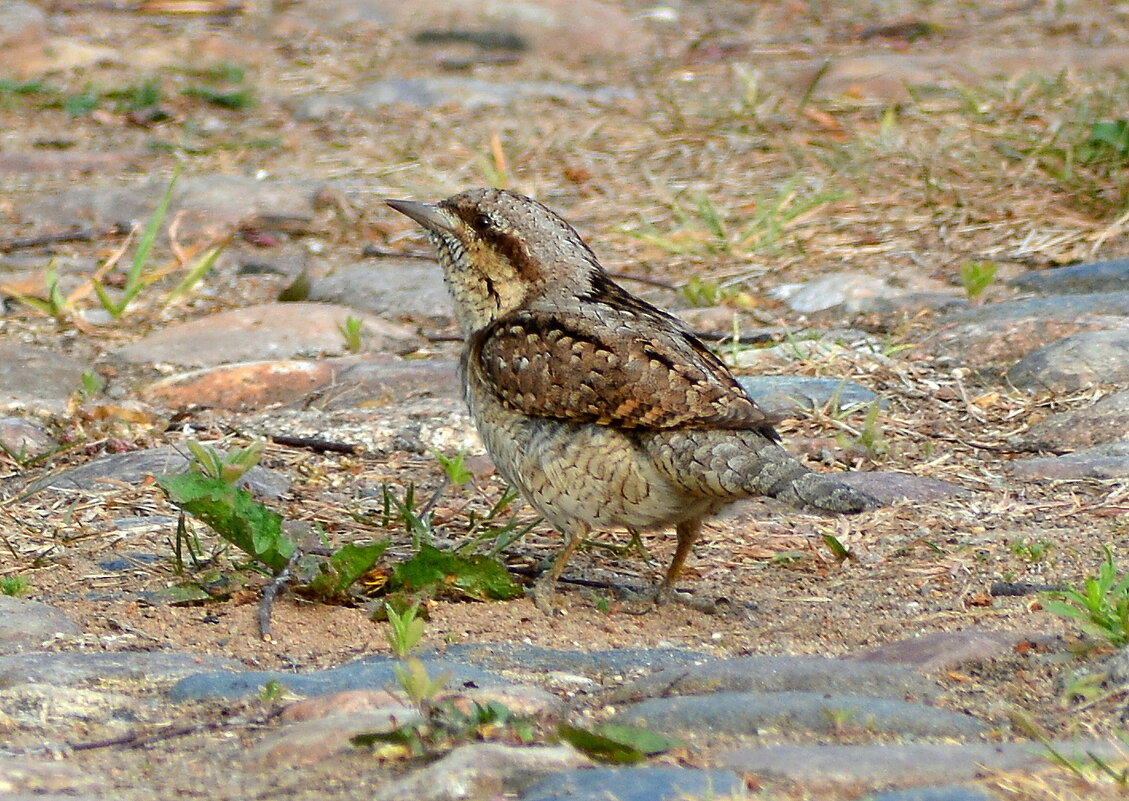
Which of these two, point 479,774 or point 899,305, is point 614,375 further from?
point 899,305

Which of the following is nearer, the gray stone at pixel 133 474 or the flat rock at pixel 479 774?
the flat rock at pixel 479 774

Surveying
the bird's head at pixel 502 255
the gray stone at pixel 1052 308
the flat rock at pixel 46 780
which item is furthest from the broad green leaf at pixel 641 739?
the gray stone at pixel 1052 308

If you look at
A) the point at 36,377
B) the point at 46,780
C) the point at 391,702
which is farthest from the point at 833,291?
the point at 46,780

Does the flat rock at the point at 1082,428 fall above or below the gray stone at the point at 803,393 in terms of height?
above

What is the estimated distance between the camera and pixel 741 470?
3.54m

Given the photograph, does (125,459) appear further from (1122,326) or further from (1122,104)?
(1122,104)

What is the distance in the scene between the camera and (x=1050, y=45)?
10820 mm

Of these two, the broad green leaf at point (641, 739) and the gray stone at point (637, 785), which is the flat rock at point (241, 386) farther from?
the gray stone at point (637, 785)

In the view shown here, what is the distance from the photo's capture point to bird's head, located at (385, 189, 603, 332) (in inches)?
171

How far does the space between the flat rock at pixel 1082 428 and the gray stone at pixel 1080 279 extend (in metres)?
1.25

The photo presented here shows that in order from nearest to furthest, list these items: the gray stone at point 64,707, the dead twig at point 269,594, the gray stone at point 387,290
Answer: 1. the gray stone at point 64,707
2. the dead twig at point 269,594
3. the gray stone at point 387,290

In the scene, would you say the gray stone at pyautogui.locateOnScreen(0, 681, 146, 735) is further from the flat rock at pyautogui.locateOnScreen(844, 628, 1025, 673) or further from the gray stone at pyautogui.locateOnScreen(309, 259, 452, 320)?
the gray stone at pyautogui.locateOnScreen(309, 259, 452, 320)

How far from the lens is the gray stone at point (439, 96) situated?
1013 cm

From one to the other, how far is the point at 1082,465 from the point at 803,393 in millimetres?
1078
